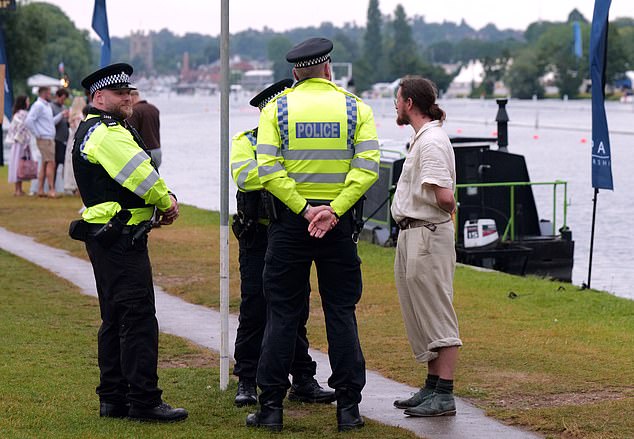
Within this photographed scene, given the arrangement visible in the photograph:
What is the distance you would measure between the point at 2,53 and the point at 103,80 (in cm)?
1141

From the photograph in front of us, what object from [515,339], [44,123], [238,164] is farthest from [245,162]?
[44,123]

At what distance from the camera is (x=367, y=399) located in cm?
827

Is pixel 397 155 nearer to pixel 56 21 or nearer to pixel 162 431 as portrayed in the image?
pixel 162 431

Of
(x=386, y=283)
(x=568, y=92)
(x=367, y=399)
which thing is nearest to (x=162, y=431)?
(x=367, y=399)

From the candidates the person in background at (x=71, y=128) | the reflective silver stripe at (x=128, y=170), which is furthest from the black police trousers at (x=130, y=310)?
the person in background at (x=71, y=128)

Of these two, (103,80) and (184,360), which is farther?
(184,360)

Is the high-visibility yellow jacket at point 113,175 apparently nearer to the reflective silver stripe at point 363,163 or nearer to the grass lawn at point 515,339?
the reflective silver stripe at point 363,163

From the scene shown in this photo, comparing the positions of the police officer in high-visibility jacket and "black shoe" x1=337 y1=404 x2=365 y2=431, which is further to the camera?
"black shoe" x1=337 y1=404 x2=365 y2=431

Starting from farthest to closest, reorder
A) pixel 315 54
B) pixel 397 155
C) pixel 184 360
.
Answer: pixel 397 155 < pixel 184 360 < pixel 315 54

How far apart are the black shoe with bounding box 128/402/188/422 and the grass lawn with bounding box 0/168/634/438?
57cm

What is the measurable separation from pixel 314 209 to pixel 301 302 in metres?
0.65

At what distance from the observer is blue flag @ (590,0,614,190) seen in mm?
13172

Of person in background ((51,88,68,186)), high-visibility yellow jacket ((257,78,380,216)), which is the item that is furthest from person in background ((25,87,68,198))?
high-visibility yellow jacket ((257,78,380,216))

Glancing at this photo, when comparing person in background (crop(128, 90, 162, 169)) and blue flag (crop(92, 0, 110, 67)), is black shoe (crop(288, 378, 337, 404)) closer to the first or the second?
person in background (crop(128, 90, 162, 169))
